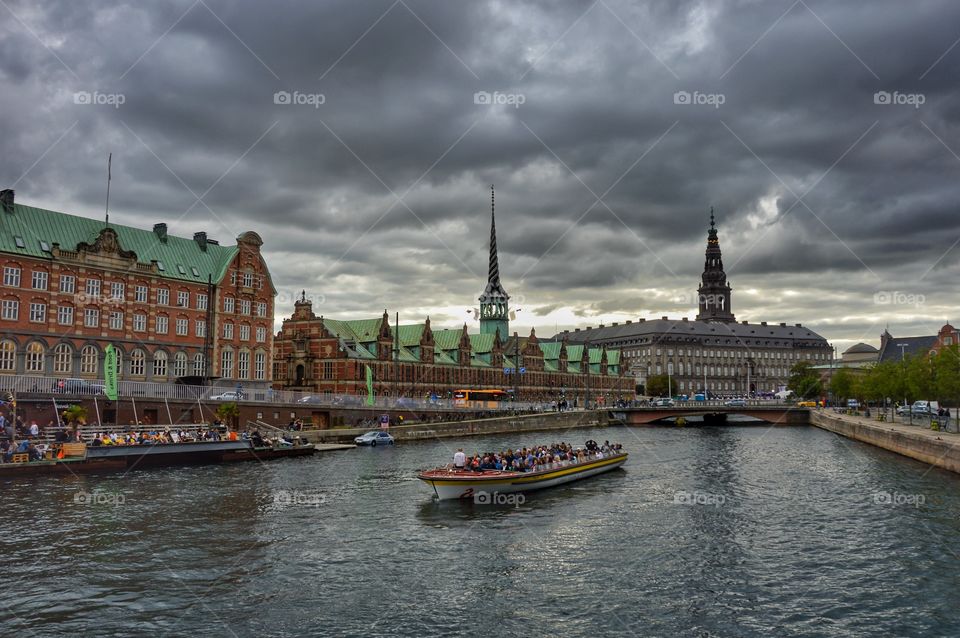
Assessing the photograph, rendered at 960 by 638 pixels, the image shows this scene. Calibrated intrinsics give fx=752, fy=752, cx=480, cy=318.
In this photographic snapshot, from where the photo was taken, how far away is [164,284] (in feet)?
294

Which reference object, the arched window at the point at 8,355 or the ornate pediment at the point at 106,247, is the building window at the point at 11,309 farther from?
the ornate pediment at the point at 106,247

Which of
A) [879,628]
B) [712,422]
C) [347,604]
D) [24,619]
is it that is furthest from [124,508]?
[712,422]

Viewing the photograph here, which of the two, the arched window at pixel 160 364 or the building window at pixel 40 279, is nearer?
the building window at pixel 40 279

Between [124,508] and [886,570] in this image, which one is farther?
[124,508]

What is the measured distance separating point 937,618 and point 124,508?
39.1 metres

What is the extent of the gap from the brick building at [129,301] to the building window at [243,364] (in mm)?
142

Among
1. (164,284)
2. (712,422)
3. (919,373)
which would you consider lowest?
(712,422)

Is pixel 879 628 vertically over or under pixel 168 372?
under

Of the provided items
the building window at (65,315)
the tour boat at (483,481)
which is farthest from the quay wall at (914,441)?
the building window at (65,315)

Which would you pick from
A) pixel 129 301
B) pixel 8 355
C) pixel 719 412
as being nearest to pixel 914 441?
pixel 719 412

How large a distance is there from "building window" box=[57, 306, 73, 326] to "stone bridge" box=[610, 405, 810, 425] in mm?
100211

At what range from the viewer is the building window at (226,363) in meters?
95.4

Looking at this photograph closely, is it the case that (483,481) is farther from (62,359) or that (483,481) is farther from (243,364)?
(243,364)

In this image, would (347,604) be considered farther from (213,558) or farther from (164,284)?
(164,284)
